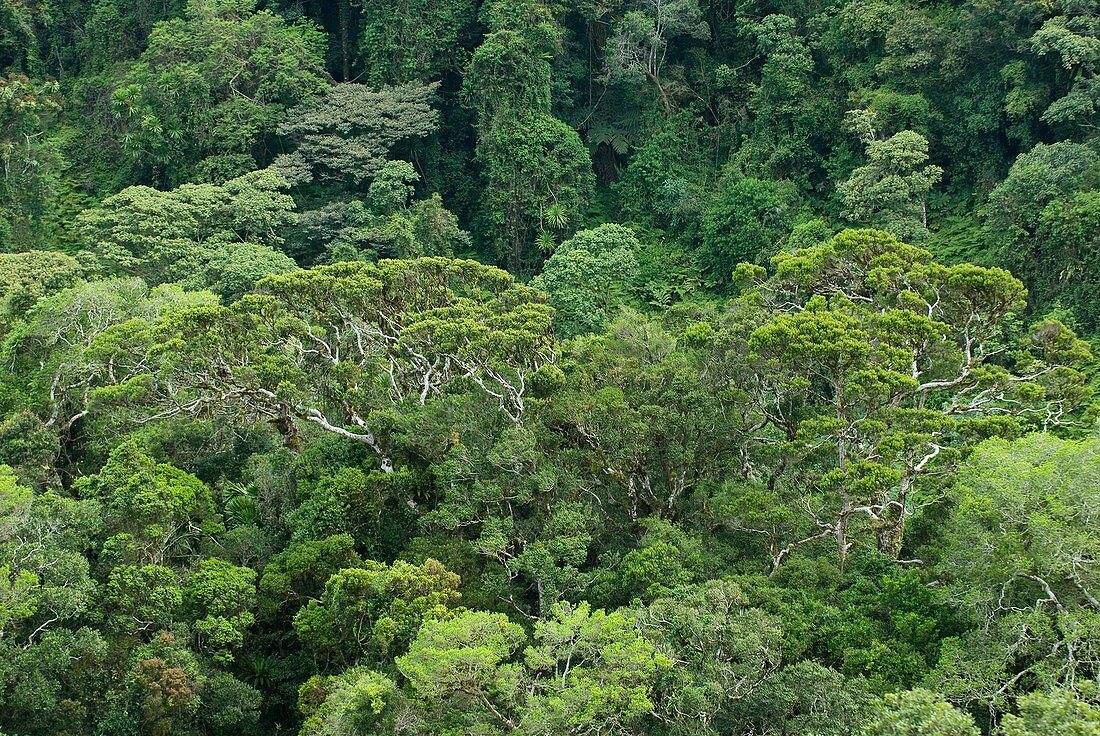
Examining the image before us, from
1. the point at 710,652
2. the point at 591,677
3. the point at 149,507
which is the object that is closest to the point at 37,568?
the point at 149,507

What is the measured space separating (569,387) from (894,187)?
12.1m

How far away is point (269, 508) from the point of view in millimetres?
22688

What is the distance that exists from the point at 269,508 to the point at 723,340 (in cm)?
914

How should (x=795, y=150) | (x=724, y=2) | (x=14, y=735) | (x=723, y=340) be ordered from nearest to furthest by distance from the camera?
1. (x=14, y=735)
2. (x=723, y=340)
3. (x=795, y=150)
4. (x=724, y=2)

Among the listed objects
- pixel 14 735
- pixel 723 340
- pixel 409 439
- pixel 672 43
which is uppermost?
pixel 672 43

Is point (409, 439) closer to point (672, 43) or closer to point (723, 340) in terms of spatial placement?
point (723, 340)

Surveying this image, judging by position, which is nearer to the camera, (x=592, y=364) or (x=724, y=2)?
(x=592, y=364)

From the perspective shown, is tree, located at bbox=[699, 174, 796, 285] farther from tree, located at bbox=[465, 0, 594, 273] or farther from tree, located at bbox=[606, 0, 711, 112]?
tree, located at bbox=[606, 0, 711, 112]

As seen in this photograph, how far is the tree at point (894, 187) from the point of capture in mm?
28984

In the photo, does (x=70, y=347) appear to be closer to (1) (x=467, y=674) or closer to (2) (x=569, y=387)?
(2) (x=569, y=387)

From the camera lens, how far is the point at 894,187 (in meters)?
→ 29.0

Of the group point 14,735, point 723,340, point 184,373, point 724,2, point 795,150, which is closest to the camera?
point 14,735

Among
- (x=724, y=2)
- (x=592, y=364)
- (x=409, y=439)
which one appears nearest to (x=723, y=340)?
(x=592, y=364)

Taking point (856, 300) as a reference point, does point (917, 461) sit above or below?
below
